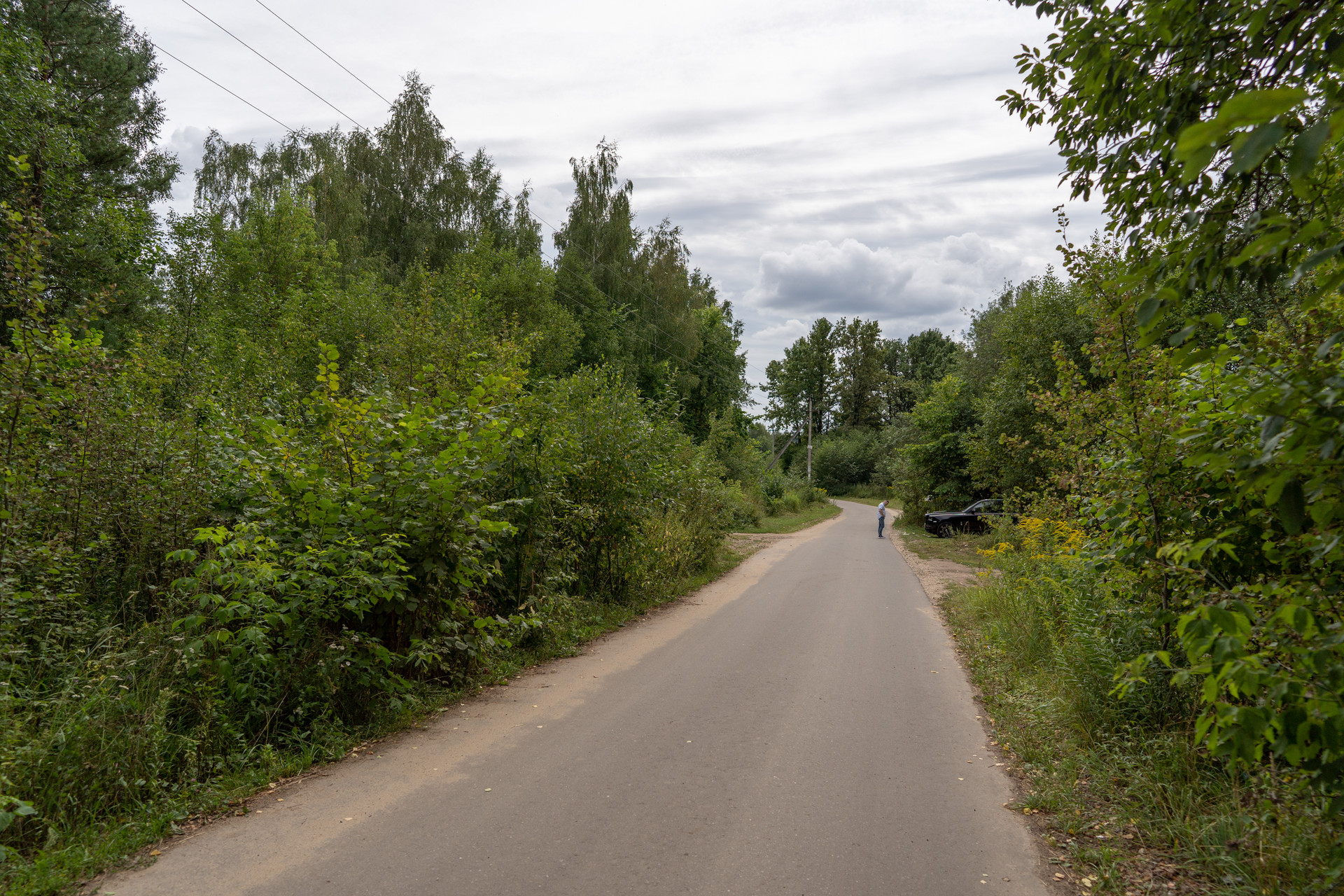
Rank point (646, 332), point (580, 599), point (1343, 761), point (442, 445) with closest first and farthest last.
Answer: point (1343, 761) → point (442, 445) → point (580, 599) → point (646, 332)

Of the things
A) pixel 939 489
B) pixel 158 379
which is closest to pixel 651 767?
pixel 158 379

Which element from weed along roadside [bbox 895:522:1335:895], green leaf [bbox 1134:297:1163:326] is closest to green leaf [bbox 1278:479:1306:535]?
green leaf [bbox 1134:297:1163:326]

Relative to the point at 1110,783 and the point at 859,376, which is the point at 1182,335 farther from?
the point at 859,376

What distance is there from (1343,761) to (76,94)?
2275 centimetres

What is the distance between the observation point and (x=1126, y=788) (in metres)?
4.49

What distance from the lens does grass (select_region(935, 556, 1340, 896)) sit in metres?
3.44

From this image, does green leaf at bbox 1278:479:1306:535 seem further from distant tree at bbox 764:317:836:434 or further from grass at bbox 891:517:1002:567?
distant tree at bbox 764:317:836:434

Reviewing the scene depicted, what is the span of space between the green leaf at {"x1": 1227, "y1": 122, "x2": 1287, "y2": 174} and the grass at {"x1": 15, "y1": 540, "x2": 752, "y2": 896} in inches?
190

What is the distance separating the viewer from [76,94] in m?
16.2

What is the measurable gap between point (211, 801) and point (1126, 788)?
5507 millimetres

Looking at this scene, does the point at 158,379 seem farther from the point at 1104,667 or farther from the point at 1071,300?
the point at 1071,300

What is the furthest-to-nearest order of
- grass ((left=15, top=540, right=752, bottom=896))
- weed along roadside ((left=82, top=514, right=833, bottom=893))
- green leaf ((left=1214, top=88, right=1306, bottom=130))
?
weed along roadside ((left=82, top=514, right=833, bottom=893)) < grass ((left=15, top=540, right=752, bottom=896)) < green leaf ((left=1214, top=88, right=1306, bottom=130))

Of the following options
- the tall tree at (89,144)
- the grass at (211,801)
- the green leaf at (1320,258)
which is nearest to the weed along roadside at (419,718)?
the grass at (211,801)

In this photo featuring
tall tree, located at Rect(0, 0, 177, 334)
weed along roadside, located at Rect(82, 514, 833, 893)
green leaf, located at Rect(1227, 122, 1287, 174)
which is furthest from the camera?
tall tree, located at Rect(0, 0, 177, 334)
